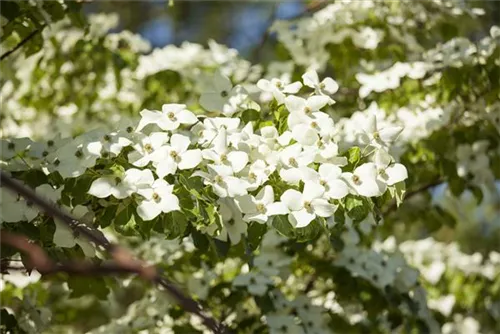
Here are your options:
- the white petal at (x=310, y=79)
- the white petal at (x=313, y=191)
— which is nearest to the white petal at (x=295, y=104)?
the white petal at (x=310, y=79)

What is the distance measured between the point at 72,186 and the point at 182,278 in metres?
1.09

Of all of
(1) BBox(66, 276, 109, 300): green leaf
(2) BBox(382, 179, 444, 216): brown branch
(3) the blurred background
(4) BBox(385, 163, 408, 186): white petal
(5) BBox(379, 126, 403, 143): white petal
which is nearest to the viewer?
(4) BBox(385, 163, 408, 186): white petal

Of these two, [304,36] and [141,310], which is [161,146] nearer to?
[141,310]

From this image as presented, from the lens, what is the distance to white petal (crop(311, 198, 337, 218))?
1605 millimetres

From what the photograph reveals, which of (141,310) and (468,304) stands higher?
(141,310)

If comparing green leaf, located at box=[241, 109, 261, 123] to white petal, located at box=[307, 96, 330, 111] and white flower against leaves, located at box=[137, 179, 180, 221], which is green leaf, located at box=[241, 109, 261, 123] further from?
white flower against leaves, located at box=[137, 179, 180, 221]

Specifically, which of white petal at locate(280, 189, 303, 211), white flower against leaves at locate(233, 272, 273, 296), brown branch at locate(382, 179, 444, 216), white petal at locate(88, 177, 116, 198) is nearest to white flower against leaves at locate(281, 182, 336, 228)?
white petal at locate(280, 189, 303, 211)

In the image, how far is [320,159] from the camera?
1697 mm

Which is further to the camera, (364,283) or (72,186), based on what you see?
(364,283)

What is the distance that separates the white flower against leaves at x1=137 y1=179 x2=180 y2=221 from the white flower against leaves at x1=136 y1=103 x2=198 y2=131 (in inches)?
7.5

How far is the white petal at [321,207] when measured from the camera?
5.27 ft

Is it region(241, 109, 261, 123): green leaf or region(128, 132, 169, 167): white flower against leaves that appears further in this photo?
region(241, 109, 261, 123): green leaf

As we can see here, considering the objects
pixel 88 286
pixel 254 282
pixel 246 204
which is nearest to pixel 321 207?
pixel 246 204

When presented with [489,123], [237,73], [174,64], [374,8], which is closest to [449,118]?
[489,123]
